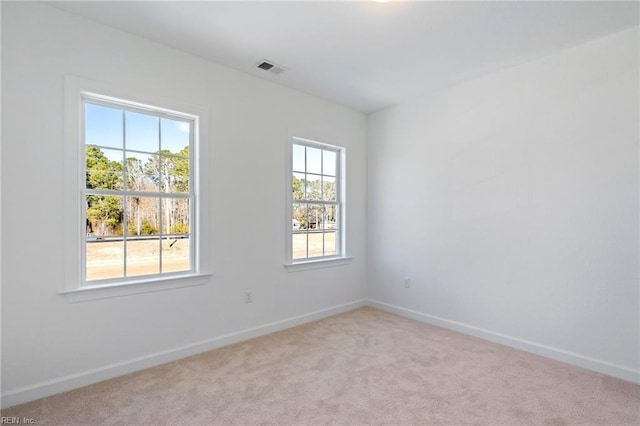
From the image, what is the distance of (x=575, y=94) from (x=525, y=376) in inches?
94.6

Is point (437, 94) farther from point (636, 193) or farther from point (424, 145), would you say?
point (636, 193)

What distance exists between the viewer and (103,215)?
2615 mm

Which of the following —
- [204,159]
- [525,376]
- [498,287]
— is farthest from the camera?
[498,287]

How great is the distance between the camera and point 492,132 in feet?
11.0

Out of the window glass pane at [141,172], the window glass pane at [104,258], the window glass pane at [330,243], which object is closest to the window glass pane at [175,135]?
the window glass pane at [141,172]

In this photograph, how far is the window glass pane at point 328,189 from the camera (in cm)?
426

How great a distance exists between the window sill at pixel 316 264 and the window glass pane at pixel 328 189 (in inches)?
31.2

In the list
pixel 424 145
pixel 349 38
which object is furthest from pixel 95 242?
pixel 424 145

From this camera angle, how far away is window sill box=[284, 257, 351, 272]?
149 inches

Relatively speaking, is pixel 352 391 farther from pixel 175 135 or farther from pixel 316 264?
pixel 175 135

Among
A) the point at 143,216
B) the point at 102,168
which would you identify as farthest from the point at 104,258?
the point at 102,168

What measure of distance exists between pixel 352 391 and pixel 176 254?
190 cm

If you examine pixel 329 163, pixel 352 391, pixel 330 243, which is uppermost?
pixel 329 163

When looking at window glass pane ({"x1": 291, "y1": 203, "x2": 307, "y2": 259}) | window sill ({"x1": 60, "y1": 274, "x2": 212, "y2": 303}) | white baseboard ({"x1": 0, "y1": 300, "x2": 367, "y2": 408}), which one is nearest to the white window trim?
window sill ({"x1": 60, "y1": 274, "x2": 212, "y2": 303})
